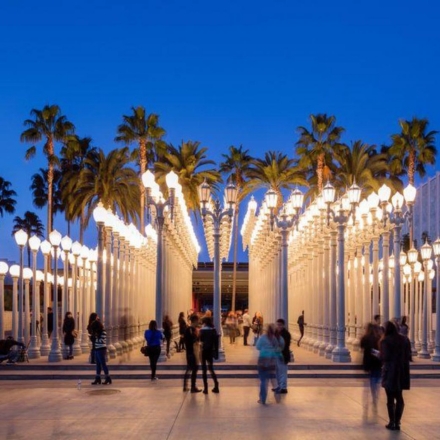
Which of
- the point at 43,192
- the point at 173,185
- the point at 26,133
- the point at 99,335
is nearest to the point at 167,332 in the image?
the point at 173,185

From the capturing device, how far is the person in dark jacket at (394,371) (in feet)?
42.0

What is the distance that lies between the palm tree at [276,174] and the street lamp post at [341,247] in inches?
1467

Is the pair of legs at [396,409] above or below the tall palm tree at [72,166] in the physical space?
below

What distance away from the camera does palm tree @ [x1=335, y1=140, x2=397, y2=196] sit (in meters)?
59.0

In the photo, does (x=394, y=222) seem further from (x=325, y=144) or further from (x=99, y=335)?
(x=325, y=144)

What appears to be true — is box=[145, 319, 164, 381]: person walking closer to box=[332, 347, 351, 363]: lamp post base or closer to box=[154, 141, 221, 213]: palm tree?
box=[332, 347, 351, 363]: lamp post base

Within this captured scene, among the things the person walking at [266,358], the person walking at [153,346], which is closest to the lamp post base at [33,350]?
the person walking at [153,346]

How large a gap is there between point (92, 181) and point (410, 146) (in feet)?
75.1

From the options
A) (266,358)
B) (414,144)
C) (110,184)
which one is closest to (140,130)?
(110,184)

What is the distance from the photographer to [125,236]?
31.4 metres

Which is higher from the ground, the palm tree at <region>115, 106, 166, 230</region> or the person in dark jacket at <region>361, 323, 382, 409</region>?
the palm tree at <region>115, 106, 166, 230</region>

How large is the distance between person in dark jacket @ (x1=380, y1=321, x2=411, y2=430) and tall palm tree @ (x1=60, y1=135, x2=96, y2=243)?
5041cm

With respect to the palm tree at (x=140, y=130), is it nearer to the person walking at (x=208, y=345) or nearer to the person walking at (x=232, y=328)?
the person walking at (x=232, y=328)

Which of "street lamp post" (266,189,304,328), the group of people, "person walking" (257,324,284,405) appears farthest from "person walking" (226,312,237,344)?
the group of people
